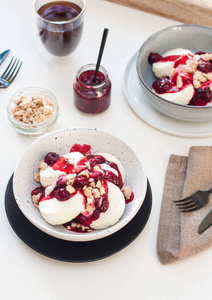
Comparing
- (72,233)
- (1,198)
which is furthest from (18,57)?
(72,233)

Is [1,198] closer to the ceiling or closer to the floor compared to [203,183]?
closer to the floor

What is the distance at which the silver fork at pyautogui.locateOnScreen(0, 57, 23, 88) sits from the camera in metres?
1.50

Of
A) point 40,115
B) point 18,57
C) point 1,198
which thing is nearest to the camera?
point 1,198

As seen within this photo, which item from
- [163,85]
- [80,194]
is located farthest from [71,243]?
[163,85]

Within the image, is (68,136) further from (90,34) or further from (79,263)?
(90,34)

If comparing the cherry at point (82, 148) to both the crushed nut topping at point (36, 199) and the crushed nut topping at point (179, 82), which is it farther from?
the crushed nut topping at point (179, 82)

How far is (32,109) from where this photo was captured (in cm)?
138

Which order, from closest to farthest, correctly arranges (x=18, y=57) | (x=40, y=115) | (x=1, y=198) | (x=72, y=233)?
(x=72, y=233), (x=1, y=198), (x=40, y=115), (x=18, y=57)

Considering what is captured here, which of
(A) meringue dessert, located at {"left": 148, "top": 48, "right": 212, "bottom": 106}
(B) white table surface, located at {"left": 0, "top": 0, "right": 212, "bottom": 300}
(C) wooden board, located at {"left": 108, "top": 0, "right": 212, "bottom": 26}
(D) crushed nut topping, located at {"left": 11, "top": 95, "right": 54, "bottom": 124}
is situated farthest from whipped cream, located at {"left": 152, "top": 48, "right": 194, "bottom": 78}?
(D) crushed nut topping, located at {"left": 11, "top": 95, "right": 54, "bottom": 124}

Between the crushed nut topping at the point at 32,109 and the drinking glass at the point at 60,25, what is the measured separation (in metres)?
0.24

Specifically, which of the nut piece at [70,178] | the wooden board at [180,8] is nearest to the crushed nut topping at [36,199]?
the nut piece at [70,178]

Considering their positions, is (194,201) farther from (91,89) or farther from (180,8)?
(180,8)

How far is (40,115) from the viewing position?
1.37 m

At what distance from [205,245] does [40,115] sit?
669 mm
